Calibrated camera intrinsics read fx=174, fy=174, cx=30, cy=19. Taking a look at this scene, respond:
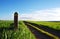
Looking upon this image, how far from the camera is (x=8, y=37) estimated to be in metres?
10.8

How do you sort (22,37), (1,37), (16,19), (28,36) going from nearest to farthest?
(1,37)
(22,37)
(28,36)
(16,19)

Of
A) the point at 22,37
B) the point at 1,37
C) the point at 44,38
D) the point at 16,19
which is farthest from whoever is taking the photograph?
the point at 44,38

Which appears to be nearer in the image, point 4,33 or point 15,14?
point 4,33

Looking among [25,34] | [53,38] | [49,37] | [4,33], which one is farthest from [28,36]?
[49,37]

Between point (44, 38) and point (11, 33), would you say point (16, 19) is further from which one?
point (44, 38)

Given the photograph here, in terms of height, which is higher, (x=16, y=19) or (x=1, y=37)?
(x=16, y=19)

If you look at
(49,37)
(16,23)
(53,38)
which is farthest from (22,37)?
(49,37)

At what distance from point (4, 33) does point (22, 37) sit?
1369mm

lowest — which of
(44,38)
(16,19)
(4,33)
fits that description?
(44,38)

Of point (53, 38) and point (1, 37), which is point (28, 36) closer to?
point (1, 37)

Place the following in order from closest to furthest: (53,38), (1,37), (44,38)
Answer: (1,37), (53,38), (44,38)

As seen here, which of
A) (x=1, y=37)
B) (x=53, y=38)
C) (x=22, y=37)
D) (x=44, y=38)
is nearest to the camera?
(x=1, y=37)

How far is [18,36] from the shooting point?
11148mm

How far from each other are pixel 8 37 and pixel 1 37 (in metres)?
0.46
